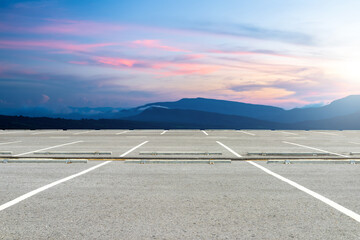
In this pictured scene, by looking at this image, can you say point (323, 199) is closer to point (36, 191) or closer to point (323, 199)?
point (323, 199)

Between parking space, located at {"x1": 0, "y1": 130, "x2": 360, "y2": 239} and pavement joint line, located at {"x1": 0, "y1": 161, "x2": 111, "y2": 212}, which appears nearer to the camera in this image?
parking space, located at {"x1": 0, "y1": 130, "x2": 360, "y2": 239}

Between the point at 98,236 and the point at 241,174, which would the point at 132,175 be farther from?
the point at 98,236

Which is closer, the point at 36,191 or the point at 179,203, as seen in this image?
the point at 179,203

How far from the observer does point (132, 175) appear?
8664 mm

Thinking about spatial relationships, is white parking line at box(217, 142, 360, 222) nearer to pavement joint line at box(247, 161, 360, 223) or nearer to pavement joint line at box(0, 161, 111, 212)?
pavement joint line at box(247, 161, 360, 223)

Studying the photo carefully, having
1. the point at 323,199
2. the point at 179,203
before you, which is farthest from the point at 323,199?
the point at 179,203

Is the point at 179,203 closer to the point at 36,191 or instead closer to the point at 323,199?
the point at 323,199

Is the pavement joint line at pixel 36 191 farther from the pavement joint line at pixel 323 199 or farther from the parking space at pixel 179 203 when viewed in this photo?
the pavement joint line at pixel 323 199

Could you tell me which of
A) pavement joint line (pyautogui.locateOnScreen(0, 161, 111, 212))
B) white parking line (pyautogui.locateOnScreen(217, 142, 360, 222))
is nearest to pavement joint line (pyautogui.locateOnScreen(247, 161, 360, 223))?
white parking line (pyautogui.locateOnScreen(217, 142, 360, 222))

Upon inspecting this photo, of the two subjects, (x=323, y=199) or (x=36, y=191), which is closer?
(x=323, y=199)

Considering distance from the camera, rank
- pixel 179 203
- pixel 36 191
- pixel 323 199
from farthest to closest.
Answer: pixel 36 191 → pixel 323 199 → pixel 179 203

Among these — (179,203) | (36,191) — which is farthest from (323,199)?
(36,191)

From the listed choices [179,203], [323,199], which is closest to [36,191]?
[179,203]

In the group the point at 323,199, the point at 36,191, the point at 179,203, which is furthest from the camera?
the point at 36,191
